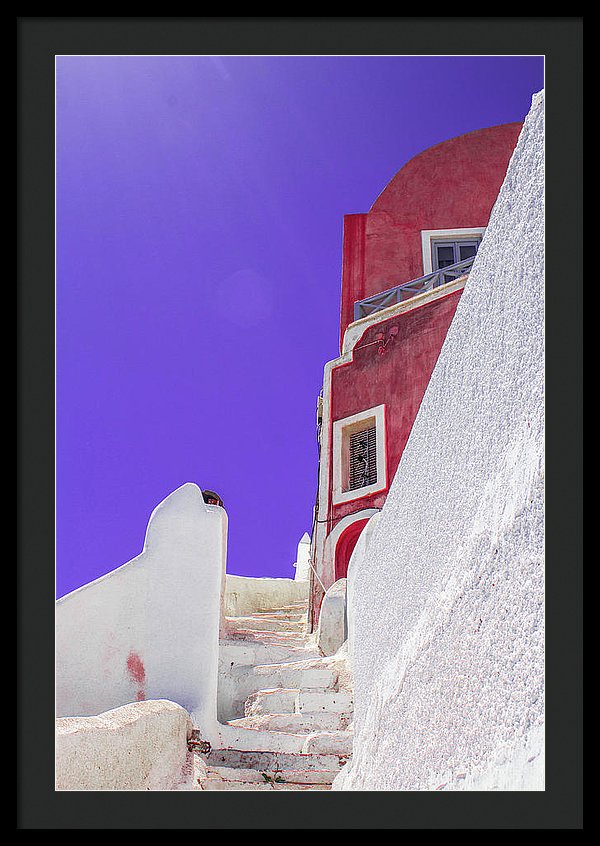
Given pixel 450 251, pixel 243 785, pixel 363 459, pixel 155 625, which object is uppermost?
pixel 450 251

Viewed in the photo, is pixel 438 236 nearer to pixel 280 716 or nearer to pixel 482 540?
pixel 280 716

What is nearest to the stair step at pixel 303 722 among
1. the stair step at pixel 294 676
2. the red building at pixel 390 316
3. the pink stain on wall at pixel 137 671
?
the stair step at pixel 294 676

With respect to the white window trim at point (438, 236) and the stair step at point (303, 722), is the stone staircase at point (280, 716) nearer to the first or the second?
the stair step at point (303, 722)

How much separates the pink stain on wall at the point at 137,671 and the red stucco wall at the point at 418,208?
8.19 meters

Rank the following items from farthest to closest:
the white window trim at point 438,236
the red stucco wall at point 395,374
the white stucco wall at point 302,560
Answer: the white stucco wall at point 302,560 → the white window trim at point 438,236 → the red stucco wall at point 395,374

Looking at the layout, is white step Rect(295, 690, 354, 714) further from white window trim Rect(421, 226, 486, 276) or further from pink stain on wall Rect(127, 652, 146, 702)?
white window trim Rect(421, 226, 486, 276)

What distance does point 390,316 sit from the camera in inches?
492

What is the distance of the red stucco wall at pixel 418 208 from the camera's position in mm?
14164

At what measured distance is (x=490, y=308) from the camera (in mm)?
2559

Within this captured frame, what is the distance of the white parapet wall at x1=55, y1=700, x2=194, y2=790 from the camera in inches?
173

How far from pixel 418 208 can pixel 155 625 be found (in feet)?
32.4

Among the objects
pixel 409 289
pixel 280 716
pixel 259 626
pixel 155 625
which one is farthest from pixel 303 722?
pixel 409 289
